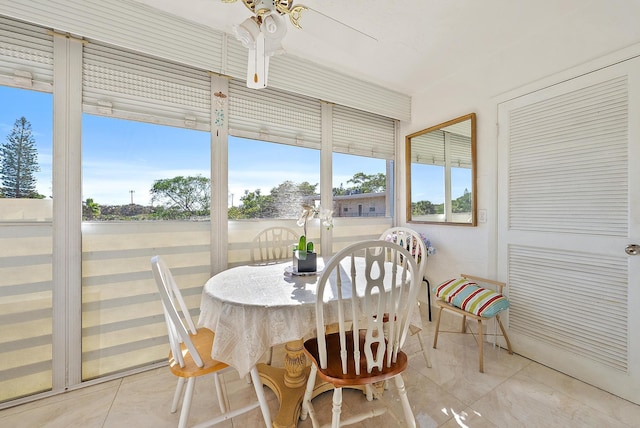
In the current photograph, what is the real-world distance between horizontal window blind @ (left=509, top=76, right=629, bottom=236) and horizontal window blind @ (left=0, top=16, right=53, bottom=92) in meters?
3.40

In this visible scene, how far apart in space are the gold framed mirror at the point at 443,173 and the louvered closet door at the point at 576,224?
0.29m

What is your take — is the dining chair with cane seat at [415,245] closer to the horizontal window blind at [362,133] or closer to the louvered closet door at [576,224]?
the louvered closet door at [576,224]

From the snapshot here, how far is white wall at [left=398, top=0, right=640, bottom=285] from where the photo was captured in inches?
65.7

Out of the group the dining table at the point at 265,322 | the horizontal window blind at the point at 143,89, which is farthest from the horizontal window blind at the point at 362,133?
the dining table at the point at 265,322

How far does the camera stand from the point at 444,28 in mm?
1997

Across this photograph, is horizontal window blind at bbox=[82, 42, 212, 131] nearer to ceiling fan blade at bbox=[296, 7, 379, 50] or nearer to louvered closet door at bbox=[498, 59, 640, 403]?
ceiling fan blade at bbox=[296, 7, 379, 50]

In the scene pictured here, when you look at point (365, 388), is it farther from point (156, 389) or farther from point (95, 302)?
point (95, 302)

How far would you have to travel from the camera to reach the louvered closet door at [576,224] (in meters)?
1.60

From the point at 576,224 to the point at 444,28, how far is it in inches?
68.3

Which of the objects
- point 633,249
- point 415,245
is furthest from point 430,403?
point 633,249

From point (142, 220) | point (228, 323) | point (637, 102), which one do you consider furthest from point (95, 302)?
point (637, 102)

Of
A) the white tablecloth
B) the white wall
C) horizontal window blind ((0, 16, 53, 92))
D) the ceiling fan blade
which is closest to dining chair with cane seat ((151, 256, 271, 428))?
the white tablecloth

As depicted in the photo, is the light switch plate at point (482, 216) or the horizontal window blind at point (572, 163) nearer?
the horizontal window blind at point (572, 163)

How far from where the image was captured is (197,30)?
1.97 metres
